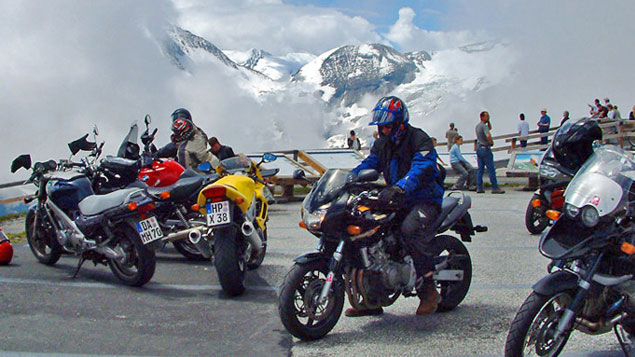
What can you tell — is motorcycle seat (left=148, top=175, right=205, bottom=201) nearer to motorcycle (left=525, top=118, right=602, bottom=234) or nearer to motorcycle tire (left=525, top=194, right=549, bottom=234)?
motorcycle (left=525, top=118, right=602, bottom=234)

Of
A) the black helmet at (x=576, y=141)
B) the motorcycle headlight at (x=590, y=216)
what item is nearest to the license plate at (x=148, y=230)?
the black helmet at (x=576, y=141)

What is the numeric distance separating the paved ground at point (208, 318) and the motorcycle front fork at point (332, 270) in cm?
34

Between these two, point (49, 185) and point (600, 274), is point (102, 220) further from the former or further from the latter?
point (600, 274)

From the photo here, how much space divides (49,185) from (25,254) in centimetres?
153

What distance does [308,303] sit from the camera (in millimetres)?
4707

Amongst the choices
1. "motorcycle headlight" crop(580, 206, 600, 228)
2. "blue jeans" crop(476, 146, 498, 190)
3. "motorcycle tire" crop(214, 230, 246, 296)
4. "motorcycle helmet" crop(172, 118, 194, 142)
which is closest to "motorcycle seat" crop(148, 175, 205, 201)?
"motorcycle tire" crop(214, 230, 246, 296)

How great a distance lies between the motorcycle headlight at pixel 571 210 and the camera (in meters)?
3.83

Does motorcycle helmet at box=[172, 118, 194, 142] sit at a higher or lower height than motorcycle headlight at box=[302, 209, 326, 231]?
higher

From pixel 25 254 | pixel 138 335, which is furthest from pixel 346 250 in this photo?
pixel 25 254

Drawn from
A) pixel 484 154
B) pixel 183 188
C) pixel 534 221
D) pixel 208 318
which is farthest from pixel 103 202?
pixel 484 154

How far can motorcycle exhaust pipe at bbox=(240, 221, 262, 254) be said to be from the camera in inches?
245

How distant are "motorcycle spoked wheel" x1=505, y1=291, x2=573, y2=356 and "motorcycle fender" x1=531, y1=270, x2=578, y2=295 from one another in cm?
3

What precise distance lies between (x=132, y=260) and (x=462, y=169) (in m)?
13.0

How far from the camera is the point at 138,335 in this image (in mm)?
4996
